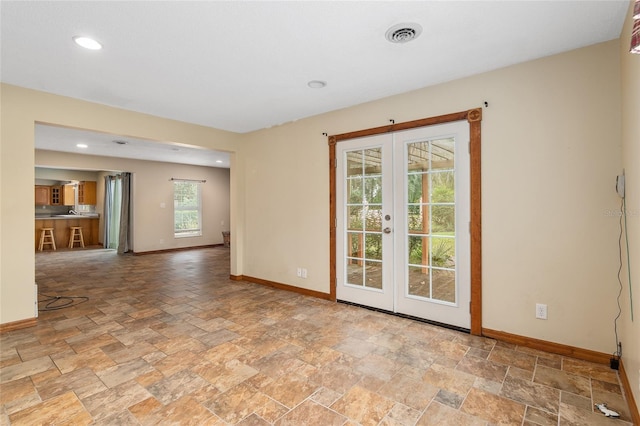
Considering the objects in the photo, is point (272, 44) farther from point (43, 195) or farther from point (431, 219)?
point (43, 195)

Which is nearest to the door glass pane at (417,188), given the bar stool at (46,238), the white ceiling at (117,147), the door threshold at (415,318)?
the door threshold at (415,318)

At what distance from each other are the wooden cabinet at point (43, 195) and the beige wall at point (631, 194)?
13883 millimetres

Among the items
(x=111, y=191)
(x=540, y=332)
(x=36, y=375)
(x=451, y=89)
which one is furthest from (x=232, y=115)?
(x=111, y=191)

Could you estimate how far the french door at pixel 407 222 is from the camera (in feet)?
10.4

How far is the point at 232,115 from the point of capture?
4.38 m

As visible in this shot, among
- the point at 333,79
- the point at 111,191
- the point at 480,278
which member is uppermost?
the point at 333,79

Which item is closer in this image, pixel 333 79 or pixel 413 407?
pixel 413 407

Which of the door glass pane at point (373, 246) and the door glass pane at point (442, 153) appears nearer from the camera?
the door glass pane at point (442, 153)

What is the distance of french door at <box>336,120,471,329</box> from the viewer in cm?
317

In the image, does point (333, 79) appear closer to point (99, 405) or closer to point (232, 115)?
point (232, 115)

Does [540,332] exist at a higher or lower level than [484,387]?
higher

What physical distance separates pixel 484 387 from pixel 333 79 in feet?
9.48

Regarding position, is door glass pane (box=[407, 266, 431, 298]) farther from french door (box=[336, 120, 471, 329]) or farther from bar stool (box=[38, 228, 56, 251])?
bar stool (box=[38, 228, 56, 251])

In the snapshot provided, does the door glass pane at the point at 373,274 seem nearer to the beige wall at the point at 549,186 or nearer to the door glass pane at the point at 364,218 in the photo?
the door glass pane at the point at 364,218
